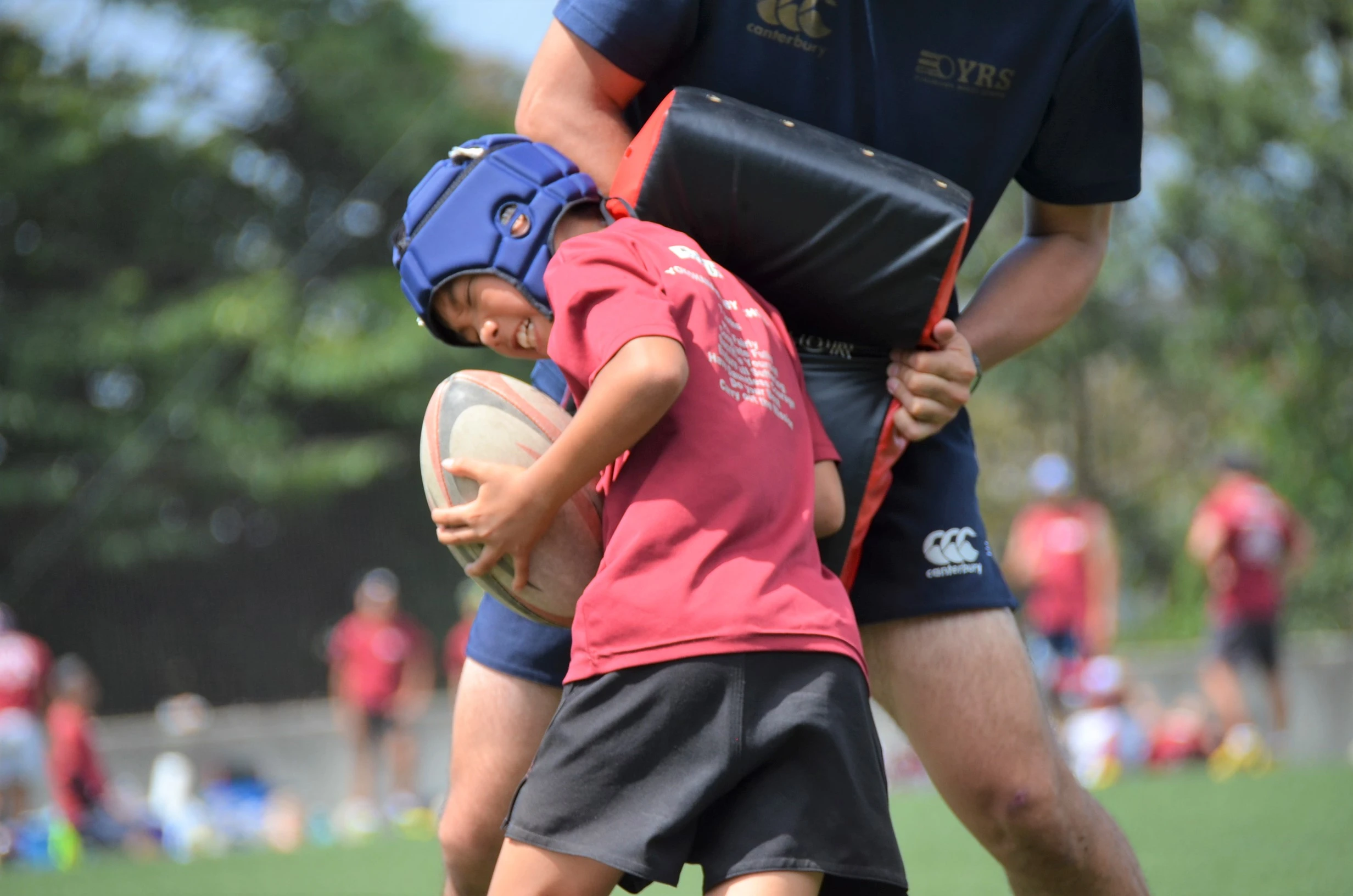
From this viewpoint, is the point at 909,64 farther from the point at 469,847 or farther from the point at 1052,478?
the point at 1052,478

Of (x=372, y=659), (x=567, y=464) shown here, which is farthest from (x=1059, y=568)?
(x=567, y=464)

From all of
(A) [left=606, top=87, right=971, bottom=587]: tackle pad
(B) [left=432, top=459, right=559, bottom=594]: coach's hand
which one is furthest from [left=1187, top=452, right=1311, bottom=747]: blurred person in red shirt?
(B) [left=432, top=459, right=559, bottom=594]: coach's hand

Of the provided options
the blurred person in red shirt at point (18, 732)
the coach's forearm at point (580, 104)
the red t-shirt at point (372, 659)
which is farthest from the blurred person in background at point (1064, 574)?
the coach's forearm at point (580, 104)

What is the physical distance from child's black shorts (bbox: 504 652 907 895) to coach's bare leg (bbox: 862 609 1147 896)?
20.8 inches

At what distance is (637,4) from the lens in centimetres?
246

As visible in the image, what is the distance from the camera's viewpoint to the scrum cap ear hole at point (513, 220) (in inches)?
94.0

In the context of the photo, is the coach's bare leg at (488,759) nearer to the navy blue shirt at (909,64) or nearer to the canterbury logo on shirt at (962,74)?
the navy blue shirt at (909,64)

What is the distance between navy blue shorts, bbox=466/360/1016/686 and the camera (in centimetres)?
260

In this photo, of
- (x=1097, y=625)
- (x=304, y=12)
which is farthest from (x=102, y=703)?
(x=1097, y=625)

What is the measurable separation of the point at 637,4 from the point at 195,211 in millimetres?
23635

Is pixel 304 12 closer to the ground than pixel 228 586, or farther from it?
farther from it

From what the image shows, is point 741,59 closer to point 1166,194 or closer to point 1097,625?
point 1097,625

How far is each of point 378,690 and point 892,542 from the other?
12608 mm

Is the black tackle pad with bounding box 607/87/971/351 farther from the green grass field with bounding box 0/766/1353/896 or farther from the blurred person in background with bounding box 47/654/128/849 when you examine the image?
the blurred person in background with bounding box 47/654/128/849
